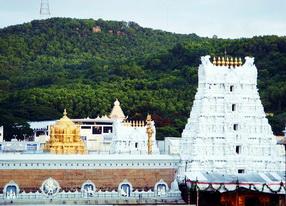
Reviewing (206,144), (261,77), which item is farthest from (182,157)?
(261,77)

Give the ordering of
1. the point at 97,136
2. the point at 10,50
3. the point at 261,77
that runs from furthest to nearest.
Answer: the point at 10,50
the point at 261,77
the point at 97,136

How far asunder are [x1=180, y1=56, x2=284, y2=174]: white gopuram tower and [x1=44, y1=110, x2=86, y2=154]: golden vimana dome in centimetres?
785

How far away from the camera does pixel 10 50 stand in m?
126

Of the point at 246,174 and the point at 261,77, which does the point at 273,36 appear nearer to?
the point at 261,77

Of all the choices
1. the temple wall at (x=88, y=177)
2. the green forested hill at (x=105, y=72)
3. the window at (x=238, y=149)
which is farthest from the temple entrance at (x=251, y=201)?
the green forested hill at (x=105, y=72)

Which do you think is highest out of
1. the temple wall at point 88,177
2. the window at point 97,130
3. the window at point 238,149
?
the window at point 97,130

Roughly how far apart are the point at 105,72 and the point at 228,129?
69500mm

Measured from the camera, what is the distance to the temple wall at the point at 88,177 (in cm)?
3581

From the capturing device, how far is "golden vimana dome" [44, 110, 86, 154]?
142 feet

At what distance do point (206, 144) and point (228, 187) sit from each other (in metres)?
2.38

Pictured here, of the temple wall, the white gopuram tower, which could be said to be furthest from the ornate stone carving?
the white gopuram tower

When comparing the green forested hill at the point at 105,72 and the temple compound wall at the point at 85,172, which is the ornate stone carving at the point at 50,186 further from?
the green forested hill at the point at 105,72

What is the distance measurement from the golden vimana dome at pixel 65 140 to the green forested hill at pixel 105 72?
22111 millimetres

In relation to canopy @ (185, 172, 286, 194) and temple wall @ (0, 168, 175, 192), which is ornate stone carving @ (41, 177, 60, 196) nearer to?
temple wall @ (0, 168, 175, 192)
